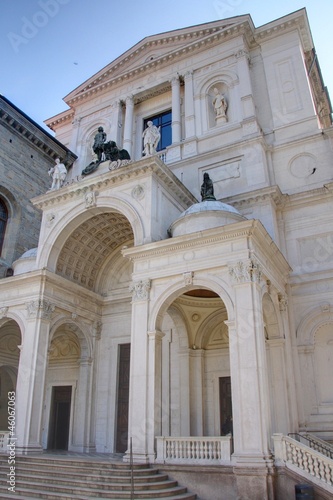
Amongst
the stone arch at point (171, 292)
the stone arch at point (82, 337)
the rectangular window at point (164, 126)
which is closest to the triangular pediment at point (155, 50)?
the rectangular window at point (164, 126)

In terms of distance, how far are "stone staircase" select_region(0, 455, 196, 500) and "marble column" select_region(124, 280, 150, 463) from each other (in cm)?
64

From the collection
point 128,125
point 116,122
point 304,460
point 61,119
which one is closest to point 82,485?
point 304,460

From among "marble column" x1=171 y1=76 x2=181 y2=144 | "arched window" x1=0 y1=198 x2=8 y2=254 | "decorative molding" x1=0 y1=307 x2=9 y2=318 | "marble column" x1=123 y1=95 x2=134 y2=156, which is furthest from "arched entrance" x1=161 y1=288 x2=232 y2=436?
"marble column" x1=123 y1=95 x2=134 y2=156

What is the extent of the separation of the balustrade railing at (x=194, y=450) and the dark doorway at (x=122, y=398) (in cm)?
558

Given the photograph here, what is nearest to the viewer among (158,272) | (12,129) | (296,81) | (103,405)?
(158,272)

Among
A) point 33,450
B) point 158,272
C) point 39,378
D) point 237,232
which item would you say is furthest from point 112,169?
point 33,450

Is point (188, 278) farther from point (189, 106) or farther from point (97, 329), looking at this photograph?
point (189, 106)

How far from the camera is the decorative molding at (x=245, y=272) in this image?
11.3 m

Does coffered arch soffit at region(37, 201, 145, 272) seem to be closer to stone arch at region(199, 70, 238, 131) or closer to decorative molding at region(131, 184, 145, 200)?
decorative molding at region(131, 184, 145, 200)

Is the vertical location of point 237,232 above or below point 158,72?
below

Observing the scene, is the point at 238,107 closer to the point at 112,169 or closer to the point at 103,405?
the point at 112,169

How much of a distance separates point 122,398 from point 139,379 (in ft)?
18.0

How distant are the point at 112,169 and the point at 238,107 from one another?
25.5ft

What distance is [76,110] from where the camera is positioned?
1019 inches
